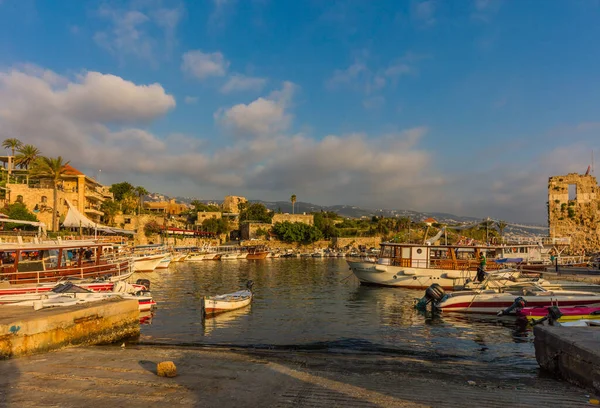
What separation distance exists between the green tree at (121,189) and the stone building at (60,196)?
1421 cm

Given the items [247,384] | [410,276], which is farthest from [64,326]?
[410,276]

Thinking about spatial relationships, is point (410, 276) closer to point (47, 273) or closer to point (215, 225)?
point (47, 273)

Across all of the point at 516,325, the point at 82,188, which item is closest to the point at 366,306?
the point at 516,325

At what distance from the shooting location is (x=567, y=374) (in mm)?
7988

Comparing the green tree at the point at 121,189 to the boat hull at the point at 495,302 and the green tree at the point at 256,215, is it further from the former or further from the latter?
the boat hull at the point at 495,302

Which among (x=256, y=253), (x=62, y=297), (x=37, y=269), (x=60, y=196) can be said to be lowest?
(x=256, y=253)

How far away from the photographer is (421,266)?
32562mm

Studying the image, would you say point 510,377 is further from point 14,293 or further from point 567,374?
point 14,293

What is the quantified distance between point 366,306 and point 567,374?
1608 cm

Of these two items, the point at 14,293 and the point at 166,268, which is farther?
the point at 166,268

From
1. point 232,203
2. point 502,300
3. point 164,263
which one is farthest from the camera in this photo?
point 232,203

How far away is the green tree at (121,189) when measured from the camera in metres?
90.8

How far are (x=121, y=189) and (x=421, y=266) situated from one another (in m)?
79.5

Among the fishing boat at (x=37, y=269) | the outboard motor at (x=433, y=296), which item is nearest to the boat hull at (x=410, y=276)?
the outboard motor at (x=433, y=296)
